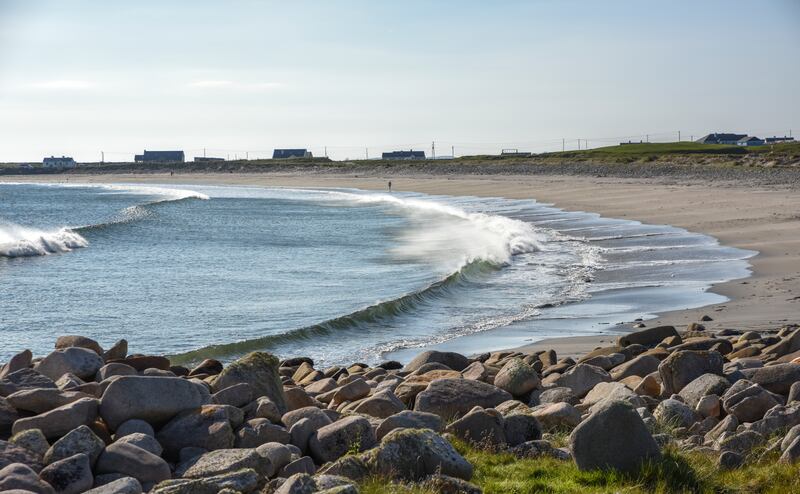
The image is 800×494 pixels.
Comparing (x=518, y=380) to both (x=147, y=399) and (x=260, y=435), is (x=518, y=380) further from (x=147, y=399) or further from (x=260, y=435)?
(x=147, y=399)

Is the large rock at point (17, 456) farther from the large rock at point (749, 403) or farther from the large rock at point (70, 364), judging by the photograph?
the large rock at point (749, 403)

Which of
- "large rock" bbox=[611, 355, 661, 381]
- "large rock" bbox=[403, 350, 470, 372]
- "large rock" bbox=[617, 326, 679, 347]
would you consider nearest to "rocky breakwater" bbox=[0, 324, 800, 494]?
"large rock" bbox=[611, 355, 661, 381]

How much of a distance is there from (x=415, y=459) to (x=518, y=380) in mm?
3052

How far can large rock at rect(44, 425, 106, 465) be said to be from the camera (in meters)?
5.98

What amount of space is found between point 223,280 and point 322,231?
15.2 meters

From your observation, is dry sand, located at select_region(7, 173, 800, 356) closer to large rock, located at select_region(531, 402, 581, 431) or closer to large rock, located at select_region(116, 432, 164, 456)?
large rock, located at select_region(531, 402, 581, 431)

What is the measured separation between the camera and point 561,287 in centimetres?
2072

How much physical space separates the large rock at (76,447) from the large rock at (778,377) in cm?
549

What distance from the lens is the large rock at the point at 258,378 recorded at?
25.2 ft

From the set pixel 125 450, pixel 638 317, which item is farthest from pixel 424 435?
pixel 638 317

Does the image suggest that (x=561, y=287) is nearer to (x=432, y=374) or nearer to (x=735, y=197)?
(x=432, y=374)

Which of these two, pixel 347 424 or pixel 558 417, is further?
pixel 558 417

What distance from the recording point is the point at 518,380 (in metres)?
8.86

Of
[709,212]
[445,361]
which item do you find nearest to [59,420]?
[445,361]
